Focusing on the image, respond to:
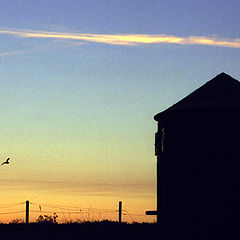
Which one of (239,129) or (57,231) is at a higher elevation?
(239,129)

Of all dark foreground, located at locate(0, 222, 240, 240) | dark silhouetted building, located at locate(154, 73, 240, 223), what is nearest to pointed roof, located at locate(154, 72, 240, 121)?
dark silhouetted building, located at locate(154, 73, 240, 223)

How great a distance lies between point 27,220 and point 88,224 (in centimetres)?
624

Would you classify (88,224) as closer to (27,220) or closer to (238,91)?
(27,220)

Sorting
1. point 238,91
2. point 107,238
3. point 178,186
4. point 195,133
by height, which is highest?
point 238,91

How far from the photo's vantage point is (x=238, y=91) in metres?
25.4

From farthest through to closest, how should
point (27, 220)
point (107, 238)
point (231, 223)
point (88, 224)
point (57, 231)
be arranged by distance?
point (27, 220) < point (88, 224) < point (57, 231) < point (107, 238) < point (231, 223)

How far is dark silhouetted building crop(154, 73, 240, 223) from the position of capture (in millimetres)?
23500

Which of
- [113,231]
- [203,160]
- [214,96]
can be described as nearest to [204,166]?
[203,160]

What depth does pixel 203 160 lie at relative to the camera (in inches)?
938

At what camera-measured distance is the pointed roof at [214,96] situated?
24.2 metres

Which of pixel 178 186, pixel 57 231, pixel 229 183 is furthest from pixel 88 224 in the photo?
pixel 229 183

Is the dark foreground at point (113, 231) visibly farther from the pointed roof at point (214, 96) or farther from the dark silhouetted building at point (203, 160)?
the pointed roof at point (214, 96)

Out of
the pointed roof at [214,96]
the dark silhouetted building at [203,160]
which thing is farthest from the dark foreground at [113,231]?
the pointed roof at [214,96]

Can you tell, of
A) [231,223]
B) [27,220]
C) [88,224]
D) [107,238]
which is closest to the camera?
[231,223]
